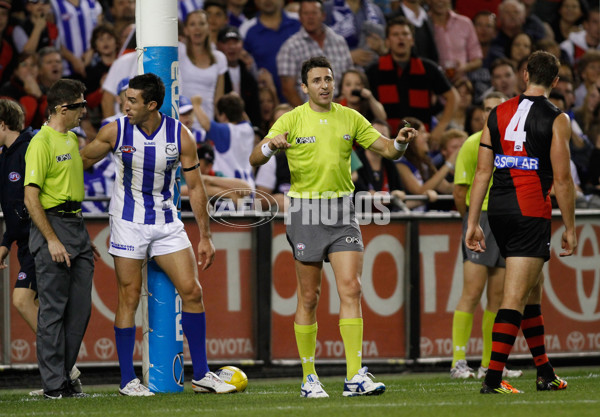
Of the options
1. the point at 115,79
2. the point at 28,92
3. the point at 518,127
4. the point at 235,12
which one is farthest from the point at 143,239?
the point at 235,12

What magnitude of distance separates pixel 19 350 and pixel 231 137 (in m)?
3.53

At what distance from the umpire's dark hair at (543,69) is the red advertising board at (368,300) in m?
A: 3.62

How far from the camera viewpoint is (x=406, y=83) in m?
14.1

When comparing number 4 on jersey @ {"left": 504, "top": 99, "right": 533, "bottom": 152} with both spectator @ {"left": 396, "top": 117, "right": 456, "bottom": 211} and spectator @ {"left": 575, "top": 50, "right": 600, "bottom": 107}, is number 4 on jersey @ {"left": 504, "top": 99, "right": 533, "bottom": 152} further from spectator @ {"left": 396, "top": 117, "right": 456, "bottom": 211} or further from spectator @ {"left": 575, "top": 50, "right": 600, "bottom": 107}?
spectator @ {"left": 575, "top": 50, "right": 600, "bottom": 107}

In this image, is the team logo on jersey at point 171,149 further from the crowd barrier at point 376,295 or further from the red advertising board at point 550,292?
the red advertising board at point 550,292

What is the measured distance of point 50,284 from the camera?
822cm

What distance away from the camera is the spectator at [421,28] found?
15242 millimetres

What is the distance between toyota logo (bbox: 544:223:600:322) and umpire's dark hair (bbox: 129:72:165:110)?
16.5ft

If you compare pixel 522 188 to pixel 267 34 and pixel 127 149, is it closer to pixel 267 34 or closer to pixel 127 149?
pixel 127 149

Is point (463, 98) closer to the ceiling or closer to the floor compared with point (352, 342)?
closer to the ceiling

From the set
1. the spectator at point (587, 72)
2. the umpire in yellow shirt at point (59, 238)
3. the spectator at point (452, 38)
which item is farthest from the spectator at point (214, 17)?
the umpire in yellow shirt at point (59, 238)

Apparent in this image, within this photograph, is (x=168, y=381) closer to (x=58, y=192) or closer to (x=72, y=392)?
(x=72, y=392)

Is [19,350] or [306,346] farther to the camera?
[19,350]

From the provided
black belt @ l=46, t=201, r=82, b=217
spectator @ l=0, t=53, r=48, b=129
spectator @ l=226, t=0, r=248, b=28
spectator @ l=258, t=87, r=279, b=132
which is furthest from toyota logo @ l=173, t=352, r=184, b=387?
spectator @ l=226, t=0, r=248, b=28
